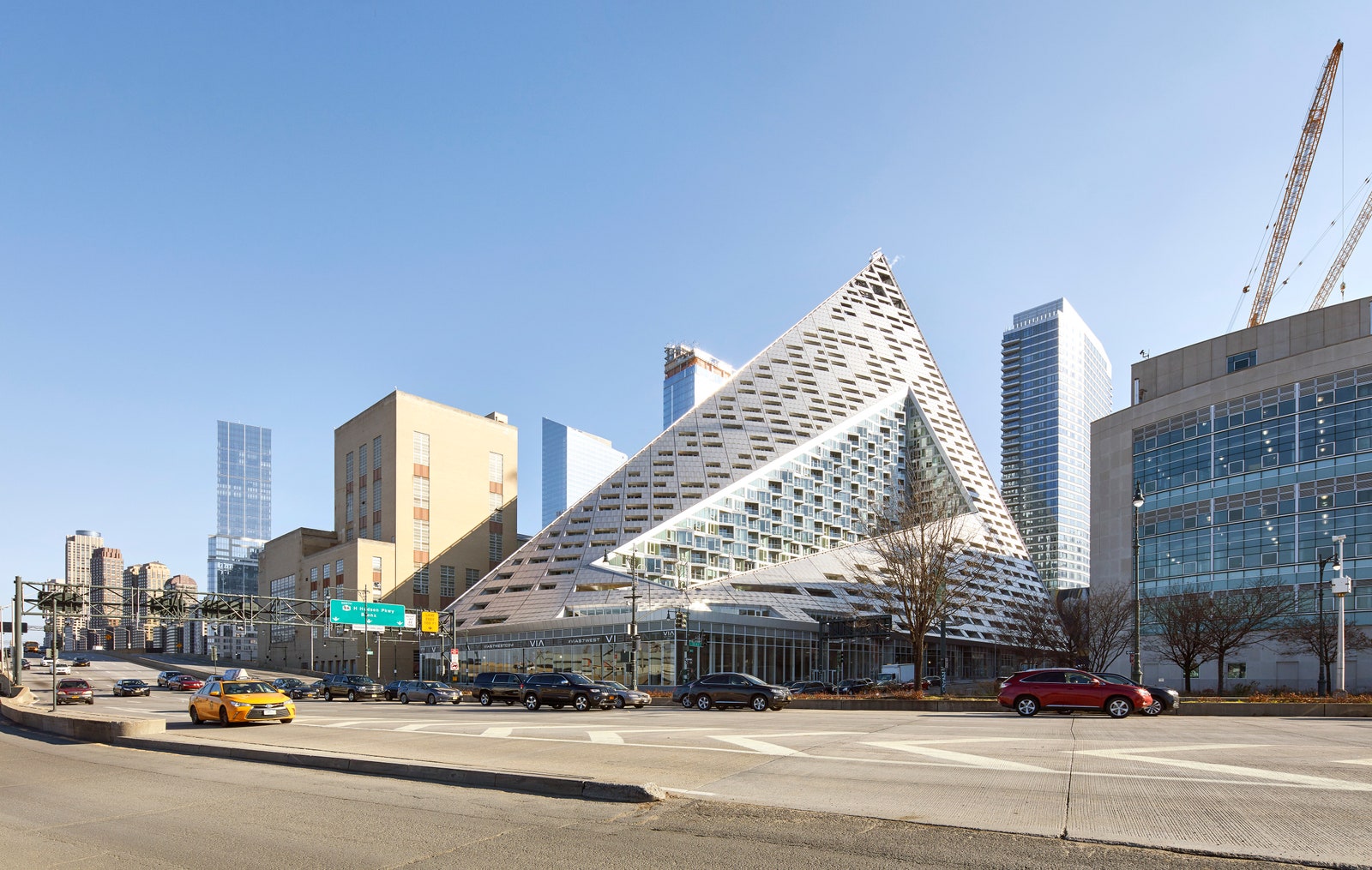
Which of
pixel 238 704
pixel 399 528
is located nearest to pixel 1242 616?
pixel 238 704

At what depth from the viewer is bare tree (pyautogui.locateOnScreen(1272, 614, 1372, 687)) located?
1997 inches

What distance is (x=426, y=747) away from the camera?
1895 centimetres

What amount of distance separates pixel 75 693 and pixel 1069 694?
183ft

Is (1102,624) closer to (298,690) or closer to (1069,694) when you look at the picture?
(1069,694)

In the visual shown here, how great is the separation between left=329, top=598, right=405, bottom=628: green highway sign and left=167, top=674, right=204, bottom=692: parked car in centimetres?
1682

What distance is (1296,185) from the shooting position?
405 ft

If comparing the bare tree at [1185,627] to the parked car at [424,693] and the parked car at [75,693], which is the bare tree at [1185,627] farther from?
the parked car at [75,693]

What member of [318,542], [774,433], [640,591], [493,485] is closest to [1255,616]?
[640,591]


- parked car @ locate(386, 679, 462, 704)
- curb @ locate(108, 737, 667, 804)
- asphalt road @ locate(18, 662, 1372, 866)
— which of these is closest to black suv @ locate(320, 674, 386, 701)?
parked car @ locate(386, 679, 462, 704)

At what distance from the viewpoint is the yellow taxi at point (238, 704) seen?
87.8 ft

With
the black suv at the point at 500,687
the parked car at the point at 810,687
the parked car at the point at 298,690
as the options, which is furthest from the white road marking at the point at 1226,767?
the parked car at the point at 298,690

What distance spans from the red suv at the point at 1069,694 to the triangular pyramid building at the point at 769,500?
37.1m

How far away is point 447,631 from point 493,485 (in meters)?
34.8

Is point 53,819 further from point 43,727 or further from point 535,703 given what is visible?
point 535,703
